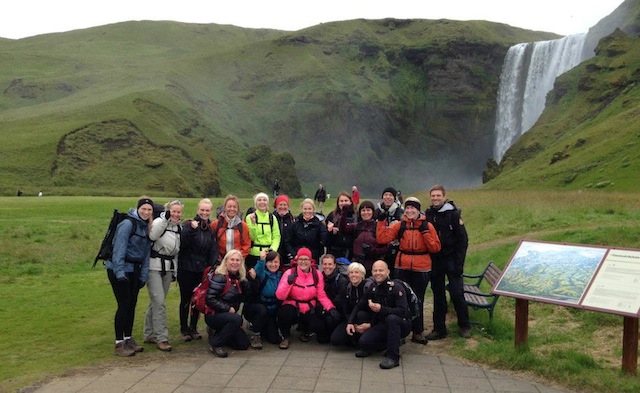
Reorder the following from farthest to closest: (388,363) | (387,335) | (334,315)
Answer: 1. (334,315)
2. (387,335)
3. (388,363)

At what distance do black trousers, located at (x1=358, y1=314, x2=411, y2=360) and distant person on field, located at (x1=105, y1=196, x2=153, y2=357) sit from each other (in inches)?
134

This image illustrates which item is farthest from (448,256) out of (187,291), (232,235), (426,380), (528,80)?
(528,80)

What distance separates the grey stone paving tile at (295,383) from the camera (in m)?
6.78

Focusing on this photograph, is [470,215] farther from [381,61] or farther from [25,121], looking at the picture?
[381,61]

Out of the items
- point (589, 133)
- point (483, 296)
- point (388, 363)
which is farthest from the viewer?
point (589, 133)

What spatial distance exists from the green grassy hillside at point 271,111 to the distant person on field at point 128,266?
5767 centimetres

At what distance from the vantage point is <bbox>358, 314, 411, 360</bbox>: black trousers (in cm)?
790

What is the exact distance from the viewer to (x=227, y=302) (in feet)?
28.3

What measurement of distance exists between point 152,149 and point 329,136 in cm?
4029

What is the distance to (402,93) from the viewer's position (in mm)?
118375

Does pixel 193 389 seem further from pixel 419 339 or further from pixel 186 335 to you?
pixel 419 339

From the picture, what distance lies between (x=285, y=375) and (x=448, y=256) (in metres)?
Result: 3.56

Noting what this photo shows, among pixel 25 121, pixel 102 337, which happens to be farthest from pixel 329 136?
pixel 102 337

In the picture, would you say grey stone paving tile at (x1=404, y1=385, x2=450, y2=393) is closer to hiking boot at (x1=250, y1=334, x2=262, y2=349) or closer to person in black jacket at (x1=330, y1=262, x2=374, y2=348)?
person in black jacket at (x1=330, y1=262, x2=374, y2=348)
